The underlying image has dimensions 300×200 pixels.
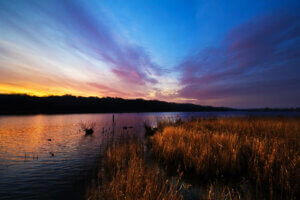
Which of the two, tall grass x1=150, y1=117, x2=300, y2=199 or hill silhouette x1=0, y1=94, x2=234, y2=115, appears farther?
hill silhouette x1=0, y1=94, x2=234, y2=115

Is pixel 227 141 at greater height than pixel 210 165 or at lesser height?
greater

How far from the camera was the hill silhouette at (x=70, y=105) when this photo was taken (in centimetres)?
9031

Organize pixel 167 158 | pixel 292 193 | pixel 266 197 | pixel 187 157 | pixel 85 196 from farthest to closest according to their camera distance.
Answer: pixel 167 158 → pixel 187 157 → pixel 85 196 → pixel 266 197 → pixel 292 193

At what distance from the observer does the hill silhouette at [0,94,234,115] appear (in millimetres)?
90312

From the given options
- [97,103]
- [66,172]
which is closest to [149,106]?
[97,103]

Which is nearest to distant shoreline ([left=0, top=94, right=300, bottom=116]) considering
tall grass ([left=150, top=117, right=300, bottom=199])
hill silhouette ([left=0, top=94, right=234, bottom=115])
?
hill silhouette ([left=0, top=94, right=234, bottom=115])

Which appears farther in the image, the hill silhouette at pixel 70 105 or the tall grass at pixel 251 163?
the hill silhouette at pixel 70 105

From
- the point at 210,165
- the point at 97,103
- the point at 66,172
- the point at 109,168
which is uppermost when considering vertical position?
the point at 97,103

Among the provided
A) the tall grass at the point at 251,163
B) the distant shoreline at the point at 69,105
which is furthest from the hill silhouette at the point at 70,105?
the tall grass at the point at 251,163

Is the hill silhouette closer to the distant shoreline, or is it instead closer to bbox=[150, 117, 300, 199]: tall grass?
the distant shoreline

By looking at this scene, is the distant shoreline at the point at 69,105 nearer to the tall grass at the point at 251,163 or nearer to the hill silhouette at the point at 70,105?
the hill silhouette at the point at 70,105

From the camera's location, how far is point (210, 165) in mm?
4664

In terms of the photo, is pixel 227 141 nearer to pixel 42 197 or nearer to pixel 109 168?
pixel 109 168

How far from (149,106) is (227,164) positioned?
486 feet
